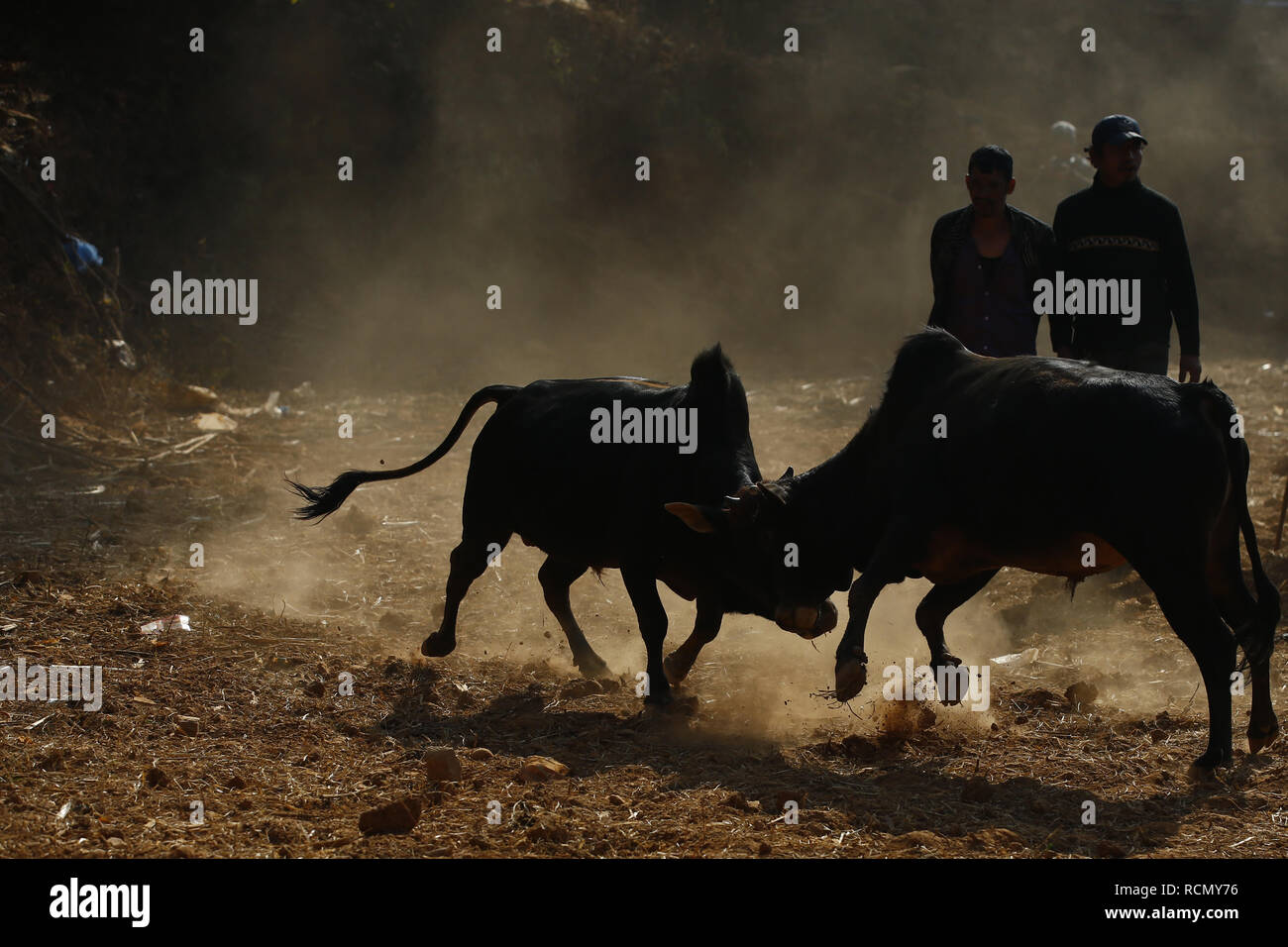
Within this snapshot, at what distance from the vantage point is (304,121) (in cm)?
1680

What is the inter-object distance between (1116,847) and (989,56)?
64.6ft

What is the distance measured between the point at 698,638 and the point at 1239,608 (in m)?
2.35

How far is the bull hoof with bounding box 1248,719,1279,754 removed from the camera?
502 centimetres

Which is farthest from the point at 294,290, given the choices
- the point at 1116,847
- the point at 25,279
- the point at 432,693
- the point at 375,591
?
the point at 1116,847

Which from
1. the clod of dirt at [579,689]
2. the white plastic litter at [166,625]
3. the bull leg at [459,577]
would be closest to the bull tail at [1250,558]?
the clod of dirt at [579,689]

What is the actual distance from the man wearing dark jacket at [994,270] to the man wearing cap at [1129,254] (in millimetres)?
167

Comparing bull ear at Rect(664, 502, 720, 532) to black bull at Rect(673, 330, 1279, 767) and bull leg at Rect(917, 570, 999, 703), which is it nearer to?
black bull at Rect(673, 330, 1279, 767)

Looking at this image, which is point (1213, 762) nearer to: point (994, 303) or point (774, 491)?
point (774, 491)

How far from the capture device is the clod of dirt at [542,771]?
4766 mm

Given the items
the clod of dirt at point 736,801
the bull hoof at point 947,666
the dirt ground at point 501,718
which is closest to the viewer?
the dirt ground at point 501,718

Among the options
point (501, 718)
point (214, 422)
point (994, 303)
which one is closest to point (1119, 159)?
point (994, 303)

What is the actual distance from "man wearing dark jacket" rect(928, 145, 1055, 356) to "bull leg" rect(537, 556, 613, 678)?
2.35 m

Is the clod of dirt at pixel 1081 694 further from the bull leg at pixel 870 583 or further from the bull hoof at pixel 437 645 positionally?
the bull hoof at pixel 437 645

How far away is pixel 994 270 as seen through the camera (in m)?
6.60
